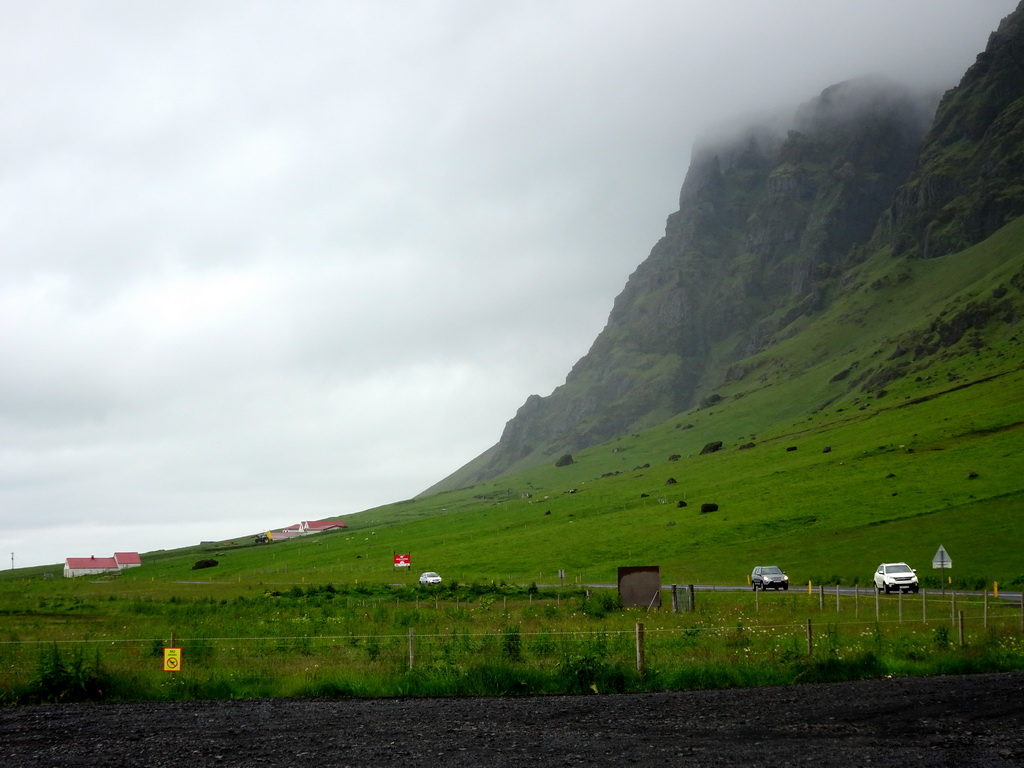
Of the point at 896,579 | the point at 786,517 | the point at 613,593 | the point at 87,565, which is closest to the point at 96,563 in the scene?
the point at 87,565

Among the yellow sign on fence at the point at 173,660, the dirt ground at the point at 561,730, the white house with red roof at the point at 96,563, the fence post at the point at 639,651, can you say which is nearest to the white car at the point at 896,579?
the dirt ground at the point at 561,730

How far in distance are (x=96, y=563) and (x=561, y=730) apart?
658 feet

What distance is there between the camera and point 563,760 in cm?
1407

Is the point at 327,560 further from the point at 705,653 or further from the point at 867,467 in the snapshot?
the point at 705,653

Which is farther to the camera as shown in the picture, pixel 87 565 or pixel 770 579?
pixel 87 565

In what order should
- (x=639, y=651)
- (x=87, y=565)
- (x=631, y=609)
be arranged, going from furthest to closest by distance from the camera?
(x=87, y=565) < (x=631, y=609) < (x=639, y=651)

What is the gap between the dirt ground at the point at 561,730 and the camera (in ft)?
46.8

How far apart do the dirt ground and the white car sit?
122 feet

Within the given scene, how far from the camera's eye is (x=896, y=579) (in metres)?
56.2

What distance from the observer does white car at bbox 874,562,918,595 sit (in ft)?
184

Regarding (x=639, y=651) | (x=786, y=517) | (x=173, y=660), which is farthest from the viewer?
(x=786, y=517)

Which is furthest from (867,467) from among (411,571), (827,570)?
(411,571)

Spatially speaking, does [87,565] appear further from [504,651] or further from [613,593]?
[504,651]

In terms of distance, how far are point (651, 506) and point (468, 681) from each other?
4175 inches
